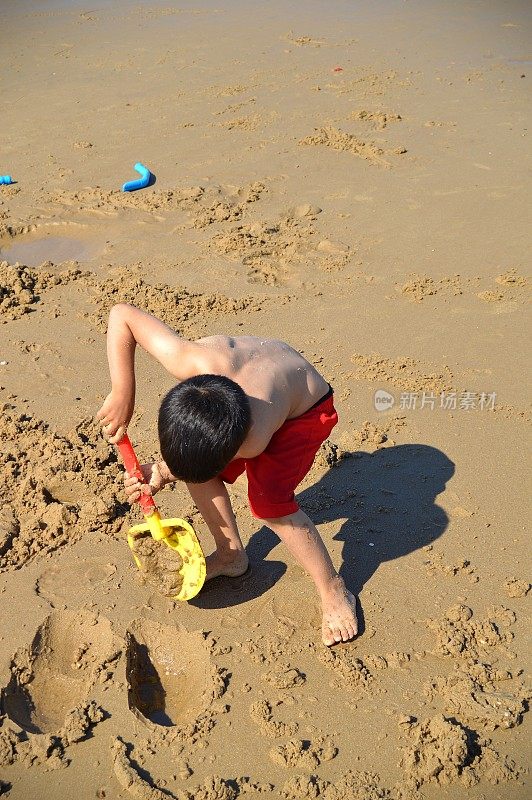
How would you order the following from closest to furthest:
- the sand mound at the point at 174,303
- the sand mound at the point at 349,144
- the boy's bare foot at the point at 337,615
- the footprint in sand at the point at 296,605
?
the boy's bare foot at the point at 337,615
the footprint in sand at the point at 296,605
the sand mound at the point at 174,303
the sand mound at the point at 349,144

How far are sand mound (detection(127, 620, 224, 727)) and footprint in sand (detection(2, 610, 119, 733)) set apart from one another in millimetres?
102

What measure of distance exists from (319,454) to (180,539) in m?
0.79

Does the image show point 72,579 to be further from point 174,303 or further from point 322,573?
point 174,303

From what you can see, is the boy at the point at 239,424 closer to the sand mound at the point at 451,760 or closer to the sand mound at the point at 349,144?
the sand mound at the point at 451,760

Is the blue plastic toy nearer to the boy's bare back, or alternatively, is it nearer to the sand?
the sand

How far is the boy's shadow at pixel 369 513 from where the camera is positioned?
2.75 m

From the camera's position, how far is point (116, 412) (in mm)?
2447

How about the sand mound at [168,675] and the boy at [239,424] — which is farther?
the sand mound at [168,675]

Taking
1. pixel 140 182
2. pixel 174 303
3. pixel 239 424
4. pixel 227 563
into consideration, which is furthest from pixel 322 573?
pixel 140 182

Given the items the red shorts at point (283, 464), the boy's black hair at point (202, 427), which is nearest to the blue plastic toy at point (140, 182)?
the red shorts at point (283, 464)

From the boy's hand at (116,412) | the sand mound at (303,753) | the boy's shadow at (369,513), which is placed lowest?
the boy's shadow at (369,513)

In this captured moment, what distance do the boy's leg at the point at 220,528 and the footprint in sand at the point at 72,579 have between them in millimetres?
373

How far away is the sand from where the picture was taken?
222 cm

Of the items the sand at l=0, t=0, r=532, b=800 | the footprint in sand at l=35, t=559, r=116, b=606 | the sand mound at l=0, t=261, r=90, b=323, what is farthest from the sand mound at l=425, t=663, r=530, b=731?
the sand mound at l=0, t=261, r=90, b=323
